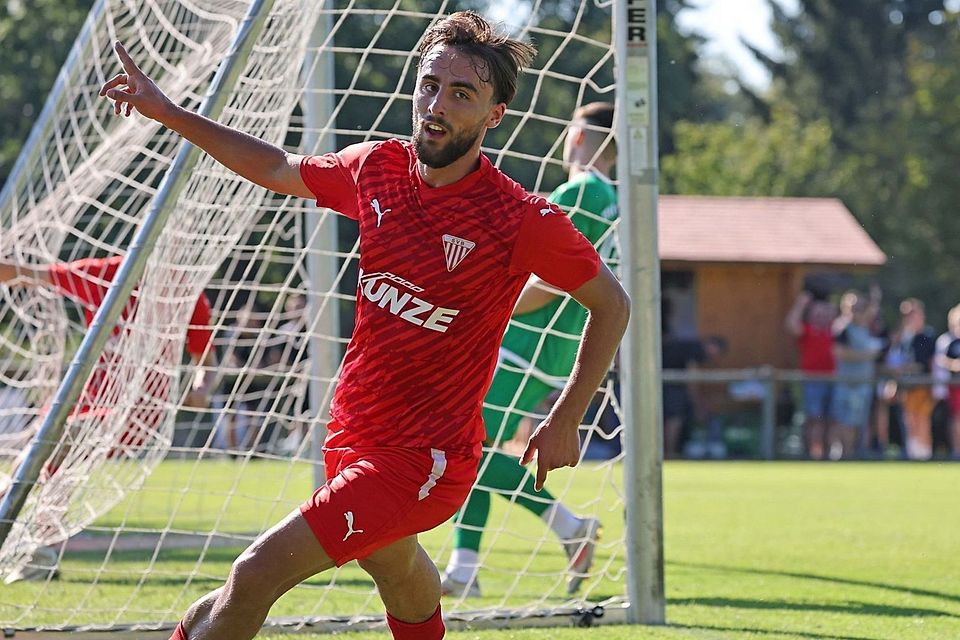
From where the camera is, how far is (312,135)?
7512mm

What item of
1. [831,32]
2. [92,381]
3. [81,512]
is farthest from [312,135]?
[831,32]

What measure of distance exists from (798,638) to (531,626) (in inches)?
41.1

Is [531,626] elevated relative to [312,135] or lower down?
lower down

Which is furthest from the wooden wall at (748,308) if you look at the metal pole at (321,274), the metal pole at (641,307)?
the metal pole at (641,307)

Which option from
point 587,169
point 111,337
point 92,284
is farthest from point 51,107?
point 587,169

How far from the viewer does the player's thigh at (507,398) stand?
281 inches

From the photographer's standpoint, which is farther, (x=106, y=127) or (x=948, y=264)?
(x=948, y=264)

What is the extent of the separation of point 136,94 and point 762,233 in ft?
72.8

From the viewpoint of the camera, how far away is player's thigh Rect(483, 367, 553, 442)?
7.14 metres

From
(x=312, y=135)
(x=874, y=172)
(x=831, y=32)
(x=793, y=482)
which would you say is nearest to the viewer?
(x=312, y=135)

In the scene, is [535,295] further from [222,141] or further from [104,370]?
[222,141]

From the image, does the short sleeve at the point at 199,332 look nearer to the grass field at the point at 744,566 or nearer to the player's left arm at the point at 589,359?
the grass field at the point at 744,566

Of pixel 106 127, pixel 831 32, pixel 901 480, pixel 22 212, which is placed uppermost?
pixel 831 32

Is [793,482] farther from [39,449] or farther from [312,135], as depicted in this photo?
[39,449]
